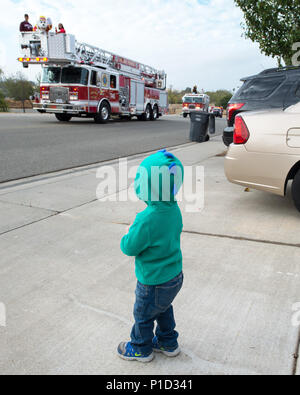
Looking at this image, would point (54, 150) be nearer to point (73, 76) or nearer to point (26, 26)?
point (73, 76)

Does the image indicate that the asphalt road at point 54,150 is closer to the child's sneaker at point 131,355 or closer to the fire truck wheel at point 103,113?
the child's sneaker at point 131,355

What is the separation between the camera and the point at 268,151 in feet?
13.9

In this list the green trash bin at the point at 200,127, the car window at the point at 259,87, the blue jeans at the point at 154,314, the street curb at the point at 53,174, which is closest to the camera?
the blue jeans at the point at 154,314

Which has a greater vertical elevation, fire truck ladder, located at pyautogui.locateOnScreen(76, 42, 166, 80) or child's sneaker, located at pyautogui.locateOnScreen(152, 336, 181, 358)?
fire truck ladder, located at pyautogui.locateOnScreen(76, 42, 166, 80)

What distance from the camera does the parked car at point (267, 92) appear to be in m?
6.75

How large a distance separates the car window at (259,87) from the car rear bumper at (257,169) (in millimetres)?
3184

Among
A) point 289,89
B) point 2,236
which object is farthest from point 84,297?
point 289,89

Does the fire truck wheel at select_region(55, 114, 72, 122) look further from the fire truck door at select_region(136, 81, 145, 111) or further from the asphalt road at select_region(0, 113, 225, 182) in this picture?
the asphalt road at select_region(0, 113, 225, 182)

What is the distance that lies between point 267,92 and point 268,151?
11.0ft

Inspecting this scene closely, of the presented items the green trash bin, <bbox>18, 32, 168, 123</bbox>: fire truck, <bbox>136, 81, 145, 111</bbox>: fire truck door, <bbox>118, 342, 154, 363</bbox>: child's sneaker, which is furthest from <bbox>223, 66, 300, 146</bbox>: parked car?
<bbox>136, 81, 145, 111</bbox>: fire truck door

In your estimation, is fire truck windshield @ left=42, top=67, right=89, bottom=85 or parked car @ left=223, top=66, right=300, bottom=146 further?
fire truck windshield @ left=42, top=67, right=89, bottom=85

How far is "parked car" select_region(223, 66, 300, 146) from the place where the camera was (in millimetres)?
6754

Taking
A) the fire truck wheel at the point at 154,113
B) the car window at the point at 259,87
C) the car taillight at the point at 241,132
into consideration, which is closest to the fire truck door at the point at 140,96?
the fire truck wheel at the point at 154,113
